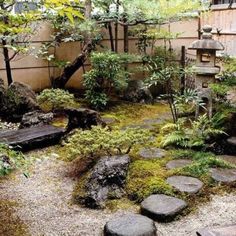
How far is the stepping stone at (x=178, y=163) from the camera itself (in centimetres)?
539

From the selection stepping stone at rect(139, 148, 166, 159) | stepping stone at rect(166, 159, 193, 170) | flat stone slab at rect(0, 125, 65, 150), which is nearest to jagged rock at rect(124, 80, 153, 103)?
flat stone slab at rect(0, 125, 65, 150)

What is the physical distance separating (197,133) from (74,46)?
17.6 feet

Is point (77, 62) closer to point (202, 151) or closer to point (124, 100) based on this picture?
point (124, 100)

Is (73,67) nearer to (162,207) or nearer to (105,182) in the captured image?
(105,182)

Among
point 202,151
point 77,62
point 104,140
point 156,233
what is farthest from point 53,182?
point 77,62

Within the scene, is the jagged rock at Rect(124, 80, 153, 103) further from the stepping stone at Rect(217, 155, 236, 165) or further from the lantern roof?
the stepping stone at Rect(217, 155, 236, 165)

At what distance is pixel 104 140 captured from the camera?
5.35 meters

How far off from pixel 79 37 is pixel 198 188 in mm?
5927

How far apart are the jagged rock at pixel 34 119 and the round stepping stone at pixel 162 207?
11.4 feet

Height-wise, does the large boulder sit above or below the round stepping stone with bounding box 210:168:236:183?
above

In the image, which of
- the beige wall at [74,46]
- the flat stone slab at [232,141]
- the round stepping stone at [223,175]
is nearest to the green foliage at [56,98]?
the beige wall at [74,46]

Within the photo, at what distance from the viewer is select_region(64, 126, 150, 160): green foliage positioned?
5297 mm

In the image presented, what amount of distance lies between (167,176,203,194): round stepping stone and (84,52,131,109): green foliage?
4.13 m

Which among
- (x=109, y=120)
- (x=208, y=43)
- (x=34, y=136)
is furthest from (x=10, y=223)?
(x=208, y=43)
